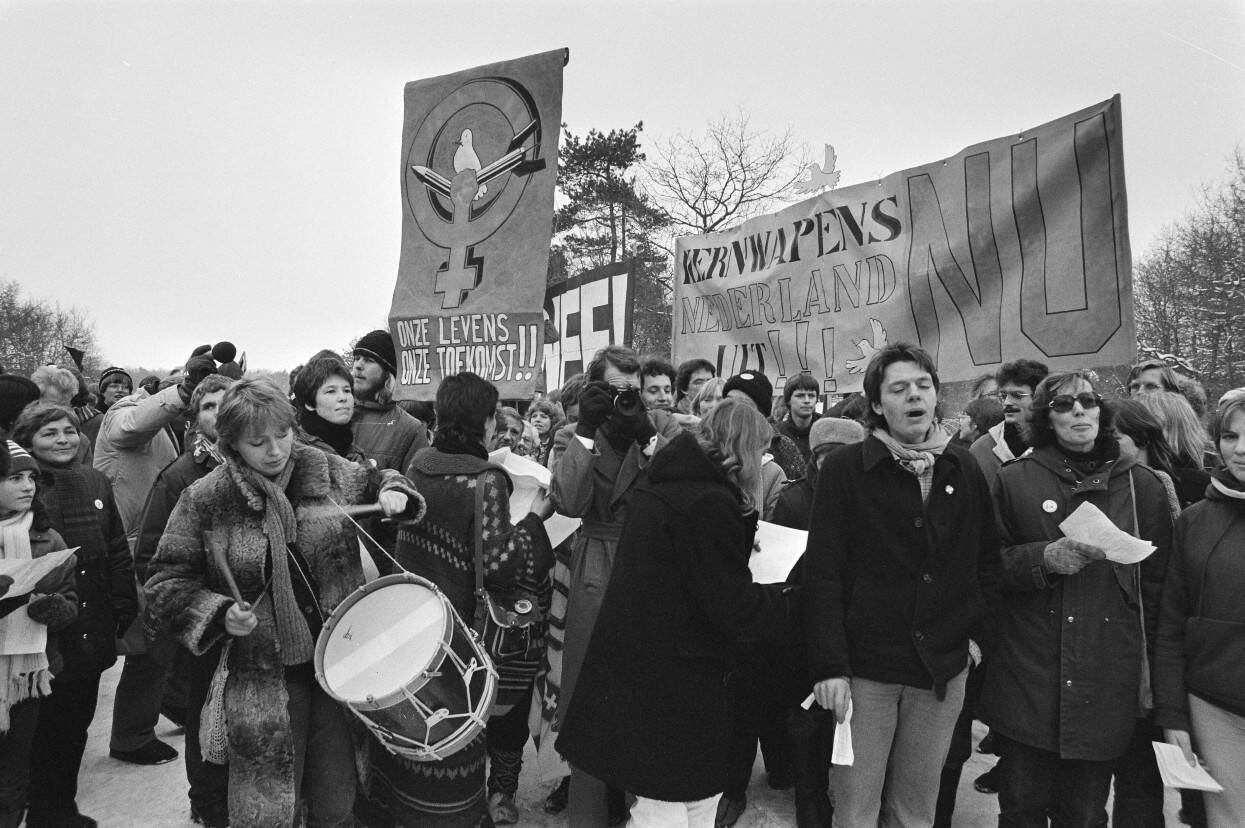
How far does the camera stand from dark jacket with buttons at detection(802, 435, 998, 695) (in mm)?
2699

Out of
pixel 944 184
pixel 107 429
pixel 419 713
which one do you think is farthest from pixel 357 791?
pixel 944 184

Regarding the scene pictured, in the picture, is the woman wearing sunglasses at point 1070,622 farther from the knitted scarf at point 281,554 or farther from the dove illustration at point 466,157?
Answer: the dove illustration at point 466,157

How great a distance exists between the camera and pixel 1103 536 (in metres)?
2.71

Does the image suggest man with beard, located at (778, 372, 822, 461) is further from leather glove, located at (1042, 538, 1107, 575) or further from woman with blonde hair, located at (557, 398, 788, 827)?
woman with blonde hair, located at (557, 398, 788, 827)

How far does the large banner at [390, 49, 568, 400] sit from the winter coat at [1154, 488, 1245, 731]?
4.05 meters

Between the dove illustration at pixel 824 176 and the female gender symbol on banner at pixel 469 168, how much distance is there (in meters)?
3.28

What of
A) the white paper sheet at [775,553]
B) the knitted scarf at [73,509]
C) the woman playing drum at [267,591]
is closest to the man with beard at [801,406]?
the white paper sheet at [775,553]

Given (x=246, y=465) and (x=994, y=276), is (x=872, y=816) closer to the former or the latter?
(x=246, y=465)

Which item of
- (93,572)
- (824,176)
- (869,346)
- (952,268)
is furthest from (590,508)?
(824,176)

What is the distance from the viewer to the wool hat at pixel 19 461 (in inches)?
121

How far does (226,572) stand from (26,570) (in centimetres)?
99

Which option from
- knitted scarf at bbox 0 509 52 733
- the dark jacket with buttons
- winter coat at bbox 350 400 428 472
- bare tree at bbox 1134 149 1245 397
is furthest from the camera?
bare tree at bbox 1134 149 1245 397

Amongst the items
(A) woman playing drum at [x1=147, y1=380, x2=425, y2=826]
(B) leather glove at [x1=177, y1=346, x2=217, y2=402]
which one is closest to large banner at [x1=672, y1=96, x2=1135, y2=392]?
(A) woman playing drum at [x1=147, y1=380, x2=425, y2=826]

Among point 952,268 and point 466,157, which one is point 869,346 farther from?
point 466,157
